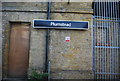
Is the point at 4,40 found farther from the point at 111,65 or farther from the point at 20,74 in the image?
the point at 111,65

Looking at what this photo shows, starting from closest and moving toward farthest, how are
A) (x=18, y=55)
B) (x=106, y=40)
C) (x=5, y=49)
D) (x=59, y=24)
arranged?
(x=59, y=24)
(x=5, y=49)
(x=18, y=55)
(x=106, y=40)

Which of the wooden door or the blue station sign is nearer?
the blue station sign

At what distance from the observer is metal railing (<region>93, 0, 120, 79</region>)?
670 cm

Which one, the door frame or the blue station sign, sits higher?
the blue station sign

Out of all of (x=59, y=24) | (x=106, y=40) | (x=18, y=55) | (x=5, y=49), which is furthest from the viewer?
(x=106, y=40)

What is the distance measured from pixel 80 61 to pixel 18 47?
10.0 ft

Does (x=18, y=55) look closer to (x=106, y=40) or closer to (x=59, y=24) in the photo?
(x=59, y=24)

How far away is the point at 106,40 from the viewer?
22.4ft

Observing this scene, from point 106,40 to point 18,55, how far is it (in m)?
4.35

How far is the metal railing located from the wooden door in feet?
10.9

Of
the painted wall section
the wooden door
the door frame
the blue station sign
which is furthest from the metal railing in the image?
the door frame

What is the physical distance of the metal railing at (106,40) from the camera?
22.0ft

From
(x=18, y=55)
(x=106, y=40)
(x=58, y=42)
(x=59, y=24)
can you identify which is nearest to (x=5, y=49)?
(x=18, y=55)

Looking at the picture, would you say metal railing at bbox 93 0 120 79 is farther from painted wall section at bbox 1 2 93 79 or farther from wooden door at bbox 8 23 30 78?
wooden door at bbox 8 23 30 78
